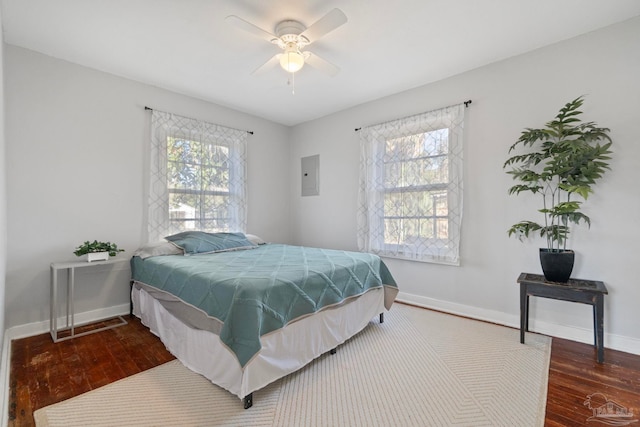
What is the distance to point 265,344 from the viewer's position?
64.3 inches

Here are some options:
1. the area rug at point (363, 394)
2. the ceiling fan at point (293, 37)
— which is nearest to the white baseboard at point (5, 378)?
the area rug at point (363, 394)

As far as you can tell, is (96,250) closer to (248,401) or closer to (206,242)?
(206,242)

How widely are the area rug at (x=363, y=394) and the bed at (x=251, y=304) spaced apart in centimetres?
11

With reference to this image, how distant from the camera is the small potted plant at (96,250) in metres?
2.50

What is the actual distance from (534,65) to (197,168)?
374 cm

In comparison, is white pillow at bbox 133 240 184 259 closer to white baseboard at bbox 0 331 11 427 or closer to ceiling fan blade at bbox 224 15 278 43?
white baseboard at bbox 0 331 11 427

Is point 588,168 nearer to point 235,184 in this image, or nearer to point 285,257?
point 285,257

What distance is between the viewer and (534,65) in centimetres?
256

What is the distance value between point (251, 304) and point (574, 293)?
233cm

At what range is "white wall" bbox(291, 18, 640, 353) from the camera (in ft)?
7.14

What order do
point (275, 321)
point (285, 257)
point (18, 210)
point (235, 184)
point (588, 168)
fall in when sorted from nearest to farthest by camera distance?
point (275, 321), point (588, 168), point (18, 210), point (285, 257), point (235, 184)

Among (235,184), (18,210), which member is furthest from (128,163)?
(235,184)

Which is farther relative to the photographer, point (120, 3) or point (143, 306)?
point (143, 306)

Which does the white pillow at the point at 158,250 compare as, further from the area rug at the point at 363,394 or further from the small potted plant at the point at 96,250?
the area rug at the point at 363,394
